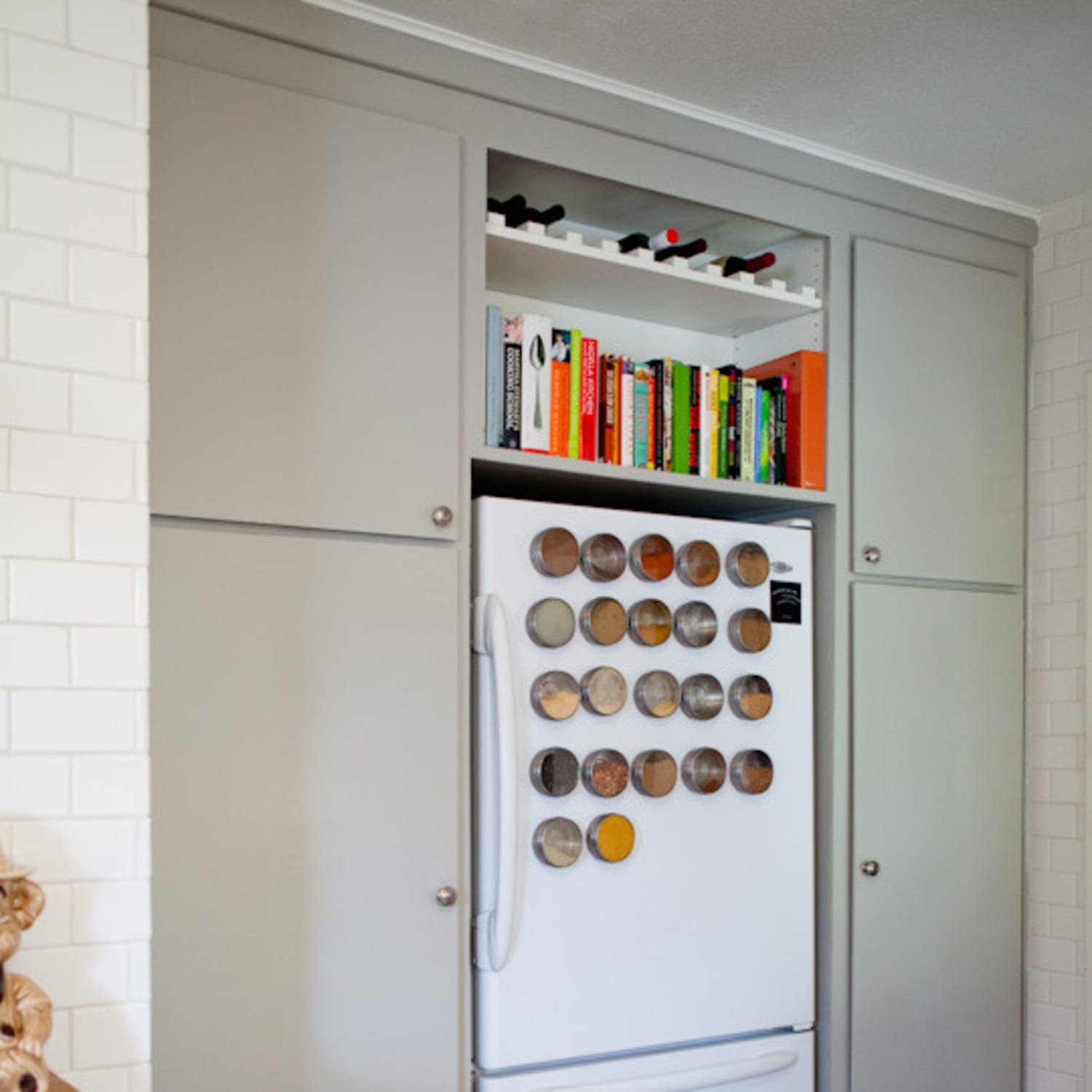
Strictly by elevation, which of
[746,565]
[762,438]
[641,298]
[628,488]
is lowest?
[746,565]

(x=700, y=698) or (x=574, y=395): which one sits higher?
(x=574, y=395)

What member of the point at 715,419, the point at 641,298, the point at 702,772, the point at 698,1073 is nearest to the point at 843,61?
the point at 641,298

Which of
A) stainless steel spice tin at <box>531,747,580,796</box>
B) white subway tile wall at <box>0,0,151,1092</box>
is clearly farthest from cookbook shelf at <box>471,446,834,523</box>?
white subway tile wall at <box>0,0,151,1092</box>

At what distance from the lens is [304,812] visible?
2.13m

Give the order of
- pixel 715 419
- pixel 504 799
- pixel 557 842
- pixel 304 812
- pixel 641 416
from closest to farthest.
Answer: pixel 304 812 → pixel 504 799 → pixel 557 842 → pixel 641 416 → pixel 715 419

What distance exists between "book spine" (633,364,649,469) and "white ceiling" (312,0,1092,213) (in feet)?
1.75

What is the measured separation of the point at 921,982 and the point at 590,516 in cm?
128

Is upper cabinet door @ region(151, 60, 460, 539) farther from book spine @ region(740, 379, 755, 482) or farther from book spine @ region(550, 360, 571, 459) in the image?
book spine @ region(740, 379, 755, 482)

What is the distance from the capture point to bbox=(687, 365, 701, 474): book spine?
275cm

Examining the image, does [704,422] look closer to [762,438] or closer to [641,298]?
[762,438]

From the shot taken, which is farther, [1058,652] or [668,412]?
[1058,652]

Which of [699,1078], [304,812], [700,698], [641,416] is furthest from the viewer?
[641,416]

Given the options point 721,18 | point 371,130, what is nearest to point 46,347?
point 371,130

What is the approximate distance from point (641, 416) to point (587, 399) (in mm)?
142
